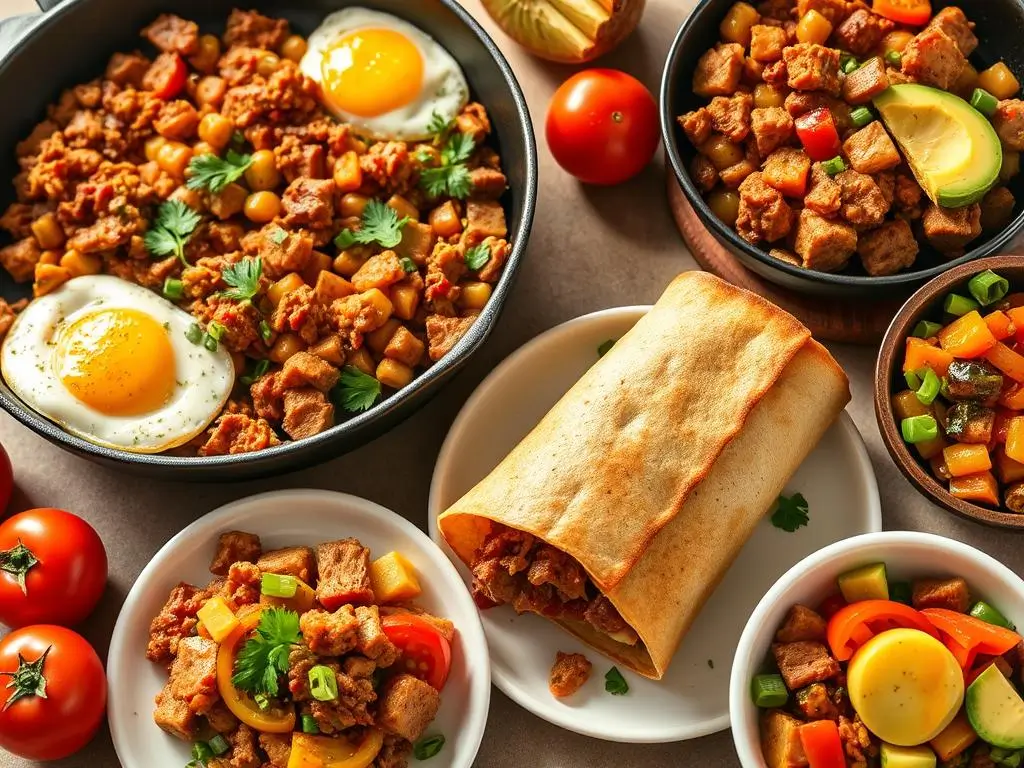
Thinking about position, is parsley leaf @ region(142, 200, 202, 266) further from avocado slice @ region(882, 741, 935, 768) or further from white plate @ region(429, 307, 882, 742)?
avocado slice @ region(882, 741, 935, 768)

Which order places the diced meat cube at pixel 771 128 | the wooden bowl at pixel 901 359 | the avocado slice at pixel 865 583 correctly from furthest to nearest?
the diced meat cube at pixel 771 128
the wooden bowl at pixel 901 359
the avocado slice at pixel 865 583

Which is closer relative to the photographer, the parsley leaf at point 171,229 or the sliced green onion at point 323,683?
the sliced green onion at point 323,683

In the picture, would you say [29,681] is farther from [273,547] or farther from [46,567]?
[273,547]

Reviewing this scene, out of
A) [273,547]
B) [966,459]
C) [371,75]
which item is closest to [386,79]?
[371,75]

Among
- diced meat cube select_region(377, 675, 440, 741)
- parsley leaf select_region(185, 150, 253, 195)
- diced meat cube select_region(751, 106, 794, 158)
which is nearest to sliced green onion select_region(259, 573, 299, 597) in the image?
diced meat cube select_region(377, 675, 440, 741)

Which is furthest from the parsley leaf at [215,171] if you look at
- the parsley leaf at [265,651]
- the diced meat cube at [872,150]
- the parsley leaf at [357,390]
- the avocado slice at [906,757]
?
the avocado slice at [906,757]

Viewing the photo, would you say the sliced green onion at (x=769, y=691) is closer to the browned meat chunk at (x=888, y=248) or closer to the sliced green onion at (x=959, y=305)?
the sliced green onion at (x=959, y=305)
